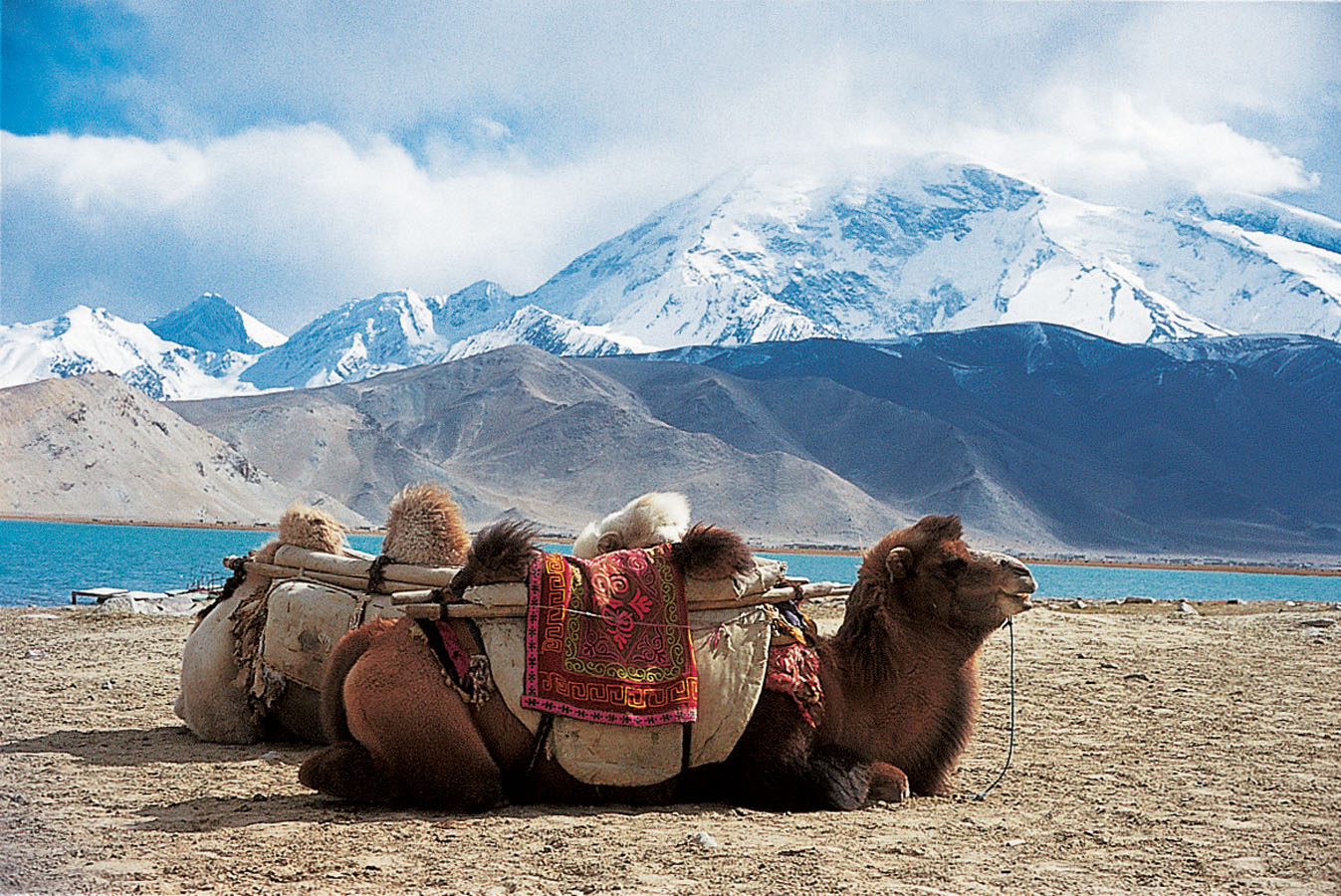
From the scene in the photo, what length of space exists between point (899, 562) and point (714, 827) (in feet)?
4.96

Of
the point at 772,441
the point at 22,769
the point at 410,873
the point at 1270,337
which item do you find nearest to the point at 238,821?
the point at 410,873

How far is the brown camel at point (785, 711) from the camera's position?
4926 mm

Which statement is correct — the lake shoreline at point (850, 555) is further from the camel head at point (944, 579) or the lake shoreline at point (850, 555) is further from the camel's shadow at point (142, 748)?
the camel head at point (944, 579)

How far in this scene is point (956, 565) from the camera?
558 centimetres

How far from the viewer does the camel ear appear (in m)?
5.62

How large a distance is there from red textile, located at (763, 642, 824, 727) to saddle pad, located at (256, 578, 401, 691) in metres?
2.12

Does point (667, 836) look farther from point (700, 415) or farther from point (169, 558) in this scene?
point (700, 415)

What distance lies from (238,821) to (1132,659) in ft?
29.4

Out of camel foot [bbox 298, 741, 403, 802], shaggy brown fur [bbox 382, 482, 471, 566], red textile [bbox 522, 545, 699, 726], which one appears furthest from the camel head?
camel foot [bbox 298, 741, 403, 802]

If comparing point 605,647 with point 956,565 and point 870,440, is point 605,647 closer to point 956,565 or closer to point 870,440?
point 956,565

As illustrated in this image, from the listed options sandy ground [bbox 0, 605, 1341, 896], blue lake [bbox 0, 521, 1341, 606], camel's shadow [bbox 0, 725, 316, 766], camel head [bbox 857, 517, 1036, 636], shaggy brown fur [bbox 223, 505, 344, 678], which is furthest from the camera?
blue lake [bbox 0, 521, 1341, 606]

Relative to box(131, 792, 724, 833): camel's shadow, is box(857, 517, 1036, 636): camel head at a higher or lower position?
higher

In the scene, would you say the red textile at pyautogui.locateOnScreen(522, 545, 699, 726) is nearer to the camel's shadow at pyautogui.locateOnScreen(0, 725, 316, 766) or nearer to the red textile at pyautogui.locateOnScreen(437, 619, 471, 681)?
the red textile at pyautogui.locateOnScreen(437, 619, 471, 681)

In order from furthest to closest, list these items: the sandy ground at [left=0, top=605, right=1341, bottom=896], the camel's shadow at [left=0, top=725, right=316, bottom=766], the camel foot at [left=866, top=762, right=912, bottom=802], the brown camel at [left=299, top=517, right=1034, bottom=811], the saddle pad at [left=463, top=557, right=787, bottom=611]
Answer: the camel's shadow at [left=0, top=725, right=316, bottom=766] → the camel foot at [left=866, top=762, right=912, bottom=802] → the saddle pad at [left=463, top=557, right=787, bottom=611] → the brown camel at [left=299, top=517, right=1034, bottom=811] → the sandy ground at [left=0, top=605, right=1341, bottom=896]
